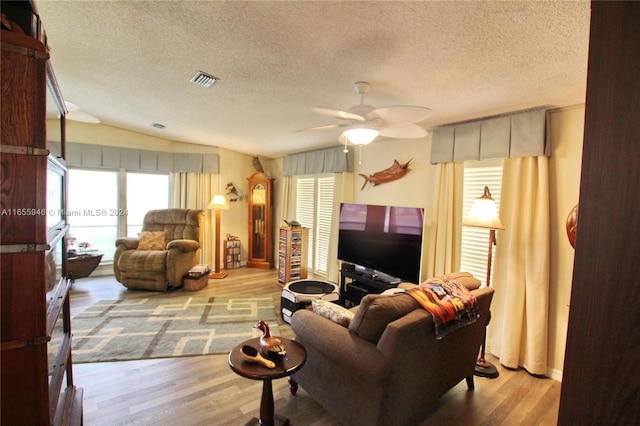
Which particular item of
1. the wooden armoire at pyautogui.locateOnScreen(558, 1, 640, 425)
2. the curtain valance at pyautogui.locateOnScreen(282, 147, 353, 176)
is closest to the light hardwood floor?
the wooden armoire at pyautogui.locateOnScreen(558, 1, 640, 425)

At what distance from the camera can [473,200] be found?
2998 mm

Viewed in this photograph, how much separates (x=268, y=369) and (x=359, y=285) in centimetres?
212

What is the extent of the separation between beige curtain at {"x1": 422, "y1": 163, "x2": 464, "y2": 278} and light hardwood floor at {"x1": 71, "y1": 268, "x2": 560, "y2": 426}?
1.01m

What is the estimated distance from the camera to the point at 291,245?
4.66 meters

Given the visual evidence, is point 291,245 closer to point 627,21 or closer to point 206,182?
point 206,182

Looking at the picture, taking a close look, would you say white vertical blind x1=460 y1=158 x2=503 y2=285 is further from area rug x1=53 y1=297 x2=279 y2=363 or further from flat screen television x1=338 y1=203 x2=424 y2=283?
area rug x1=53 y1=297 x2=279 y2=363

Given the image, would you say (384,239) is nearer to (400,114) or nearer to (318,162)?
(400,114)

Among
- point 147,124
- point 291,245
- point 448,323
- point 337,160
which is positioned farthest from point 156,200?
point 448,323

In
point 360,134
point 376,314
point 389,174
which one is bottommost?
point 376,314

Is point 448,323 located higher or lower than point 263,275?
higher

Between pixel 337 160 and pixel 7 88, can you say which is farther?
pixel 337 160

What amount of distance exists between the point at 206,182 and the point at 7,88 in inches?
198

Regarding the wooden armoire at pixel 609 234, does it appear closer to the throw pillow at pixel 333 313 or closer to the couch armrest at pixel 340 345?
the couch armrest at pixel 340 345

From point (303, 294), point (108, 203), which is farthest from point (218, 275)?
point (303, 294)
